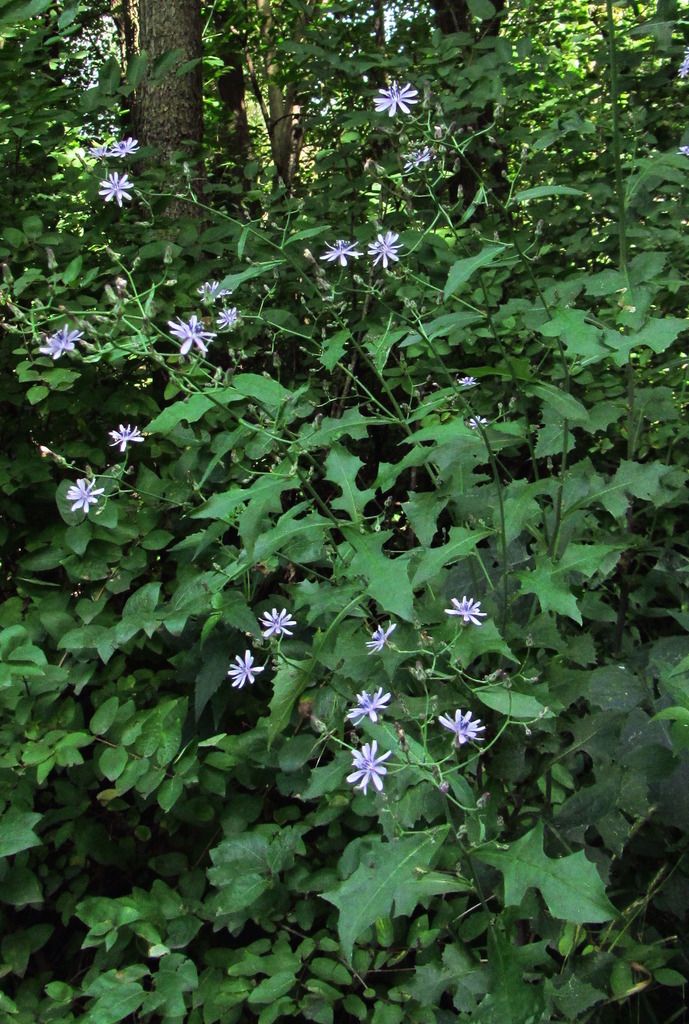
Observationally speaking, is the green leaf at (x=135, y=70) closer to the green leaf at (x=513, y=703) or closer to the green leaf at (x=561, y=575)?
the green leaf at (x=561, y=575)

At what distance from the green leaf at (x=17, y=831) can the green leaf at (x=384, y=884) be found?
832mm

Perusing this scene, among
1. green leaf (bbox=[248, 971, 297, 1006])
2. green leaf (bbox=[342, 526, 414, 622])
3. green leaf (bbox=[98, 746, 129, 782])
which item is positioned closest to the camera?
green leaf (bbox=[342, 526, 414, 622])

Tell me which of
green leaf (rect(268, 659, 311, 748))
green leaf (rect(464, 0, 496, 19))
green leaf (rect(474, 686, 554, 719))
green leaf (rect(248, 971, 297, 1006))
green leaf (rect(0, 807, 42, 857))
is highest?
green leaf (rect(464, 0, 496, 19))

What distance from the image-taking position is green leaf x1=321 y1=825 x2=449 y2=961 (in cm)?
156

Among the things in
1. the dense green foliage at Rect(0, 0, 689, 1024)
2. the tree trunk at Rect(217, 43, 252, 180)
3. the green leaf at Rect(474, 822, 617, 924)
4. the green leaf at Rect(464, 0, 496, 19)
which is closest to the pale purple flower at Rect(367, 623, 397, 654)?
the dense green foliage at Rect(0, 0, 689, 1024)

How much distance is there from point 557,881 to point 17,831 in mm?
1271

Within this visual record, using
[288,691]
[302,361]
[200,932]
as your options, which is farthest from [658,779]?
[302,361]

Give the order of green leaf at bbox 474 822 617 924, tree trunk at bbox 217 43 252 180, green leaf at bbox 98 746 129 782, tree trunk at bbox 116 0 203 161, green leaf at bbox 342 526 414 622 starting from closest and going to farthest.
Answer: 1. green leaf at bbox 474 822 617 924
2. green leaf at bbox 342 526 414 622
3. green leaf at bbox 98 746 129 782
4. tree trunk at bbox 116 0 203 161
5. tree trunk at bbox 217 43 252 180

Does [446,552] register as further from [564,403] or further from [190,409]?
[190,409]

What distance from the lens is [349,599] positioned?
195 cm

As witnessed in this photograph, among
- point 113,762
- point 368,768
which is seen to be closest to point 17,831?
point 113,762

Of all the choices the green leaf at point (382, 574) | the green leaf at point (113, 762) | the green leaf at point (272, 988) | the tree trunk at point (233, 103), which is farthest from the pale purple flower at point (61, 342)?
the tree trunk at point (233, 103)

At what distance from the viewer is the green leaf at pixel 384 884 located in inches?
61.5

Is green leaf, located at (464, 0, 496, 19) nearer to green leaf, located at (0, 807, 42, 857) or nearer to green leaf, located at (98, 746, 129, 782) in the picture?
green leaf, located at (98, 746, 129, 782)
